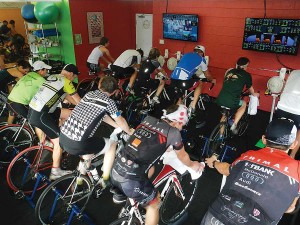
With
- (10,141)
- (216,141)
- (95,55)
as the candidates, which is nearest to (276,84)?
(216,141)

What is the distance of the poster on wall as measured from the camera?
761 centimetres

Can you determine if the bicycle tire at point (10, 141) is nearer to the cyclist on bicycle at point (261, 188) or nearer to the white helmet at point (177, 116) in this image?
the white helmet at point (177, 116)

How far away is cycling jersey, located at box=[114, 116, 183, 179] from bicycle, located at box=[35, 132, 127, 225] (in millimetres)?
834

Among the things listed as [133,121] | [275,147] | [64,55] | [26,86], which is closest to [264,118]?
[133,121]

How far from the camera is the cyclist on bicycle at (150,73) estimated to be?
16.7 ft

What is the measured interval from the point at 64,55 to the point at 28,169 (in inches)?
204

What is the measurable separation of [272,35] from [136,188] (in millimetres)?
4506

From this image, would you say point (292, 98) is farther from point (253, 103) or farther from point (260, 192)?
point (260, 192)

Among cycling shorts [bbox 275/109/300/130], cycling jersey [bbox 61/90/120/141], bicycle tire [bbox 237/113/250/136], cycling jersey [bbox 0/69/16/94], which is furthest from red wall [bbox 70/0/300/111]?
cycling jersey [bbox 61/90/120/141]

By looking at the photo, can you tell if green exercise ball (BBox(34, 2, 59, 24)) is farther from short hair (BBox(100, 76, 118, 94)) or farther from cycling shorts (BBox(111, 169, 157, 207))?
cycling shorts (BBox(111, 169, 157, 207))

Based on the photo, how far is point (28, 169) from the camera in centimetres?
347

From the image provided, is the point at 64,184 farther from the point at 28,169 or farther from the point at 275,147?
the point at 275,147

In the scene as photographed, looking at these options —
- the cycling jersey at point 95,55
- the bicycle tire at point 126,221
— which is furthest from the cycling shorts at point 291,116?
the cycling jersey at point 95,55

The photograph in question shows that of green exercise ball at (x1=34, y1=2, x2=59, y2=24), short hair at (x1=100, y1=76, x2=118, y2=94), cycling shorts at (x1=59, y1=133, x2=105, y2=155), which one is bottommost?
cycling shorts at (x1=59, y1=133, x2=105, y2=155)
